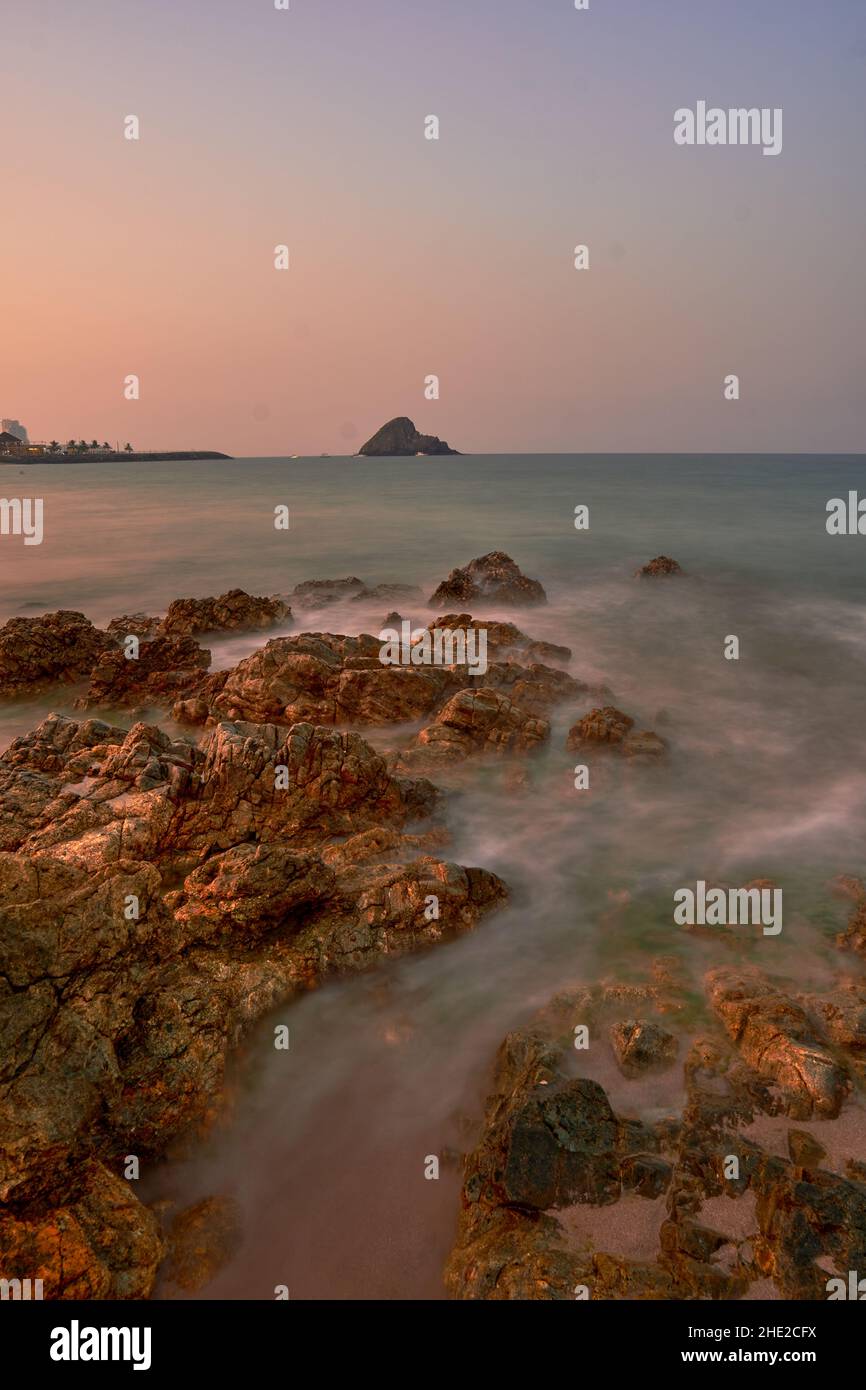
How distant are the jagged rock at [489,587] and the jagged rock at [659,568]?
255 inches

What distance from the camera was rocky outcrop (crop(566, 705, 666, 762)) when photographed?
14055 millimetres

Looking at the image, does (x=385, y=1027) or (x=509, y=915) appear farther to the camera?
(x=509, y=915)

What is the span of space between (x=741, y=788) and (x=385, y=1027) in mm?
8548

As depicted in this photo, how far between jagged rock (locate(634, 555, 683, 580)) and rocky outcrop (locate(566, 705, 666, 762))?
18.4 meters

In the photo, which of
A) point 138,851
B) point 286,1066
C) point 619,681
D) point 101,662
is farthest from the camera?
point 619,681

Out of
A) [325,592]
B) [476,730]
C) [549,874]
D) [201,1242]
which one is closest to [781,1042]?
[549,874]

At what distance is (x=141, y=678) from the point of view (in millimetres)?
16922

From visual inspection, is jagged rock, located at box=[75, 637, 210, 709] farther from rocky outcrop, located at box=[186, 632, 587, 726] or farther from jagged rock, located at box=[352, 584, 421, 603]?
jagged rock, located at box=[352, 584, 421, 603]

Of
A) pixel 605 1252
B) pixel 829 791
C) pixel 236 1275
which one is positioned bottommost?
pixel 236 1275

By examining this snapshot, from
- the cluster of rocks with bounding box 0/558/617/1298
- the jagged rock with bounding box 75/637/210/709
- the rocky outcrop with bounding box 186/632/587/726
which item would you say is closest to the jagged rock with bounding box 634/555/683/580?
the rocky outcrop with bounding box 186/632/587/726

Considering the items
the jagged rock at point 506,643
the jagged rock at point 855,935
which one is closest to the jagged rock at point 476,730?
the jagged rock at point 506,643

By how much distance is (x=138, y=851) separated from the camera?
29.5 ft

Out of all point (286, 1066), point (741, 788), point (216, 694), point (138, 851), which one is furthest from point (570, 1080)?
point (216, 694)

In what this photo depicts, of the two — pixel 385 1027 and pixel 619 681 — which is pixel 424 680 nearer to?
pixel 619 681
